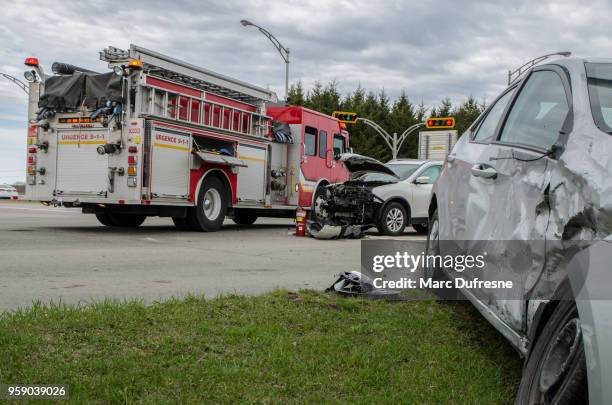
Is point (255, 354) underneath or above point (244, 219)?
underneath

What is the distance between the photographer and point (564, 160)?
262 centimetres

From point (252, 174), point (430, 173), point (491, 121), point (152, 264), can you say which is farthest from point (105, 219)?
point (491, 121)

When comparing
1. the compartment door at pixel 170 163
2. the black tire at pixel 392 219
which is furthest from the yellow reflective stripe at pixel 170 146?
the black tire at pixel 392 219

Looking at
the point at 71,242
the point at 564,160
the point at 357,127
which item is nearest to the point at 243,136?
the point at 71,242

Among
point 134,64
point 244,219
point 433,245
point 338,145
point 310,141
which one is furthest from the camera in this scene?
point 338,145

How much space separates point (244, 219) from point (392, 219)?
16.9ft

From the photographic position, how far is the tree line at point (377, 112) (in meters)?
55.1

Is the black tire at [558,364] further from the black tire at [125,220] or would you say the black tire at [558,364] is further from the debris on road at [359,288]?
the black tire at [125,220]

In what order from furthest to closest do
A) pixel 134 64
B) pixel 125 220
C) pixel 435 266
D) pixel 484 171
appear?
pixel 125 220
pixel 134 64
pixel 435 266
pixel 484 171

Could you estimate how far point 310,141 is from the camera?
656 inches

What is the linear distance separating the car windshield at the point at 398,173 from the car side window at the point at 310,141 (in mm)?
2549

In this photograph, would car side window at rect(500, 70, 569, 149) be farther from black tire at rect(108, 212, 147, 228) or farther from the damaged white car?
black tire at rect(108, 212, 147, 228)

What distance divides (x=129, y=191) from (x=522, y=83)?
29.5 ft

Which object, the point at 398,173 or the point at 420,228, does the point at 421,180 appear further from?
the point at 420,228
